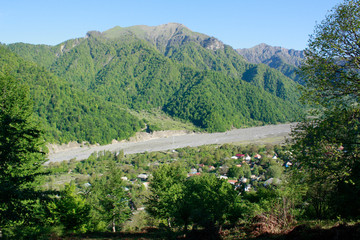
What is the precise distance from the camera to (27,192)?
912 cm

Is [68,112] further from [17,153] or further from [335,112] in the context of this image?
[335,112]

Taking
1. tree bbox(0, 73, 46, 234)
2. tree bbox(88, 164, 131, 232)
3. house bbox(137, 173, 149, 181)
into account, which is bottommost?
house bbox(137, 173, 149, 181)

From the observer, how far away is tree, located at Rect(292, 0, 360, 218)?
887cm

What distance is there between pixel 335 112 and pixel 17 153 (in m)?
13.0

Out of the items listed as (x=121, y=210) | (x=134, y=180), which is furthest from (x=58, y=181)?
(x=121, y=210)

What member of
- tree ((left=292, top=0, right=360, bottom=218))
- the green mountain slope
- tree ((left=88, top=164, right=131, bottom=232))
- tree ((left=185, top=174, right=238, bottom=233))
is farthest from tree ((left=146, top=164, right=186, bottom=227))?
the green mountain slope

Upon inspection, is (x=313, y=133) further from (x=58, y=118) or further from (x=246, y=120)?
(x=246, y=120)

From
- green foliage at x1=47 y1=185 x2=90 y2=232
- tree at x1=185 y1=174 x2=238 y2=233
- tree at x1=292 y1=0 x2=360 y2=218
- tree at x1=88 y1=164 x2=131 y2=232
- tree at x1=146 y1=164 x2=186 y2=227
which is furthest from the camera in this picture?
tree at x1=88 y1=164 x2=131 y2=232

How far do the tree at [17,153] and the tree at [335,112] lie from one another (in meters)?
10.4

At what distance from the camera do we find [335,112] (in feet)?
30.5

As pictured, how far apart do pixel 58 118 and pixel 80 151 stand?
94.2 ft

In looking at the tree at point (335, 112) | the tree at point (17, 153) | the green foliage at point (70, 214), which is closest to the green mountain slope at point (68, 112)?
the green foliage at point (70, 214)

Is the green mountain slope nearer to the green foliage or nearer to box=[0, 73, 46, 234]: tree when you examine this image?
the green foliage

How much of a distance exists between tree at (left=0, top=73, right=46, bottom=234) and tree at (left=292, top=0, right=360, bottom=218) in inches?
409
